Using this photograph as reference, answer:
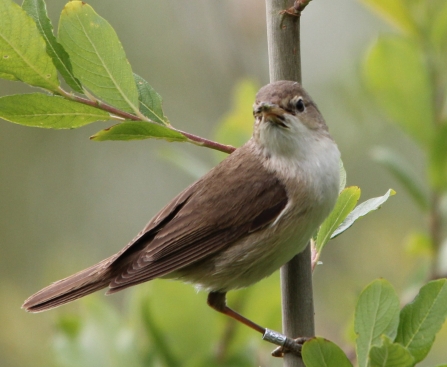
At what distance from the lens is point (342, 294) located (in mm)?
3758

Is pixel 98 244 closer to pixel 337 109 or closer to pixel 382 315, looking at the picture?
pixel 337 109

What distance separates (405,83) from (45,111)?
59.8 inches

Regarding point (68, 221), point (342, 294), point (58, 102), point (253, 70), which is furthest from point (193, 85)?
point (58, 102)

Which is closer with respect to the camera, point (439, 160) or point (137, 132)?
point (137, 132)

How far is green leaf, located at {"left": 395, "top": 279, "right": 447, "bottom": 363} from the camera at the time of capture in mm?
1746

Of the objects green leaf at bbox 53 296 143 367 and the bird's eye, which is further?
green leaf at bbox 53 296 143 367

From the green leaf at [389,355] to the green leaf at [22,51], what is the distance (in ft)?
3.74

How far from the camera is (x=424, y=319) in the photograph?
1770 mm

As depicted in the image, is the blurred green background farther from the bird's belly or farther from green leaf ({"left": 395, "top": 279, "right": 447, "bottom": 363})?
green leaf ({"left": 395, "top": 279, "right": 447, "bottom": 363})

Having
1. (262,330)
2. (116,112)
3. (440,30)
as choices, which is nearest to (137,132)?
(116,112)

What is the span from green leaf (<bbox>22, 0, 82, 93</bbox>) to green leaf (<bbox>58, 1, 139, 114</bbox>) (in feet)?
0.08

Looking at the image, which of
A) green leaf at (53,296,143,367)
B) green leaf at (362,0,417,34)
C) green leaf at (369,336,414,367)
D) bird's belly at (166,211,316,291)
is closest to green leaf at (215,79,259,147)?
bird's belly at (166,211,316,291)

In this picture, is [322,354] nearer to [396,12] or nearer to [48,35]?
[48,35]

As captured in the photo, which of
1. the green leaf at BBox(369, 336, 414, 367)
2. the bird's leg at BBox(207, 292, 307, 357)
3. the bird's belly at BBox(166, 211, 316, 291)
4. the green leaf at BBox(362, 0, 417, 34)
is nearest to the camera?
the green leaf at BBox(369, 336, 414, 367)
